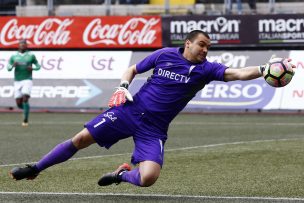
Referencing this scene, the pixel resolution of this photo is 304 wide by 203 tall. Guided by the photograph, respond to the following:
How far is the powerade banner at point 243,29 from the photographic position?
29031 millimetres

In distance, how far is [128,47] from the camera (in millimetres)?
30422

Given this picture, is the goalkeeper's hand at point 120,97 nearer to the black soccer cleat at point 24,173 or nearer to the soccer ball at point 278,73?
the black soccer cleat at point 24,173

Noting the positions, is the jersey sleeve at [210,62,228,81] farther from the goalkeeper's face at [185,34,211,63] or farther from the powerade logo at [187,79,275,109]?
the powerade logo at [187,79,275,109]

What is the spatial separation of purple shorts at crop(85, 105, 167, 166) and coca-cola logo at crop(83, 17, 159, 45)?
20943mm

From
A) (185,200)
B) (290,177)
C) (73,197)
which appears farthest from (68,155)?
(290,177)

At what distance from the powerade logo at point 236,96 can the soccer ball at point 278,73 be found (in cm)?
1729

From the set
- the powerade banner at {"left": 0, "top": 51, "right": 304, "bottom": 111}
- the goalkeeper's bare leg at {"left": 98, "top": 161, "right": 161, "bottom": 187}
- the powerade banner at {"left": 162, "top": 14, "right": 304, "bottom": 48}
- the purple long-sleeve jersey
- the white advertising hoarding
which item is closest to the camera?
the goalkeeper's bare leg at {"left": 98, "top": 161, "right": 161, "bottom": 187}

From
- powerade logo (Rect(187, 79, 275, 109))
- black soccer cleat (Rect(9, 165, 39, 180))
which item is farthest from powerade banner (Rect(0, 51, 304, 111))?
black soccer cleat (Rect(9, 165, 39, 180))

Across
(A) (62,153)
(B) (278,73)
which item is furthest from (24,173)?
(B) (278,73)

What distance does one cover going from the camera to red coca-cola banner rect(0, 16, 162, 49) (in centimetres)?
3014

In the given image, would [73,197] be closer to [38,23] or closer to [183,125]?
[183,125]

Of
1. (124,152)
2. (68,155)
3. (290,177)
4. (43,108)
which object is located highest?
(68,155)

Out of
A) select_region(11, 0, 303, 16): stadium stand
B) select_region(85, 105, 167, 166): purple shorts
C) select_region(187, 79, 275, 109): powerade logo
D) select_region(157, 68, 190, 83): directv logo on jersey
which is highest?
select_region(157, 68, 190, 83): directv logo on jersey

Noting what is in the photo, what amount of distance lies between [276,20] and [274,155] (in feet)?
51.8
